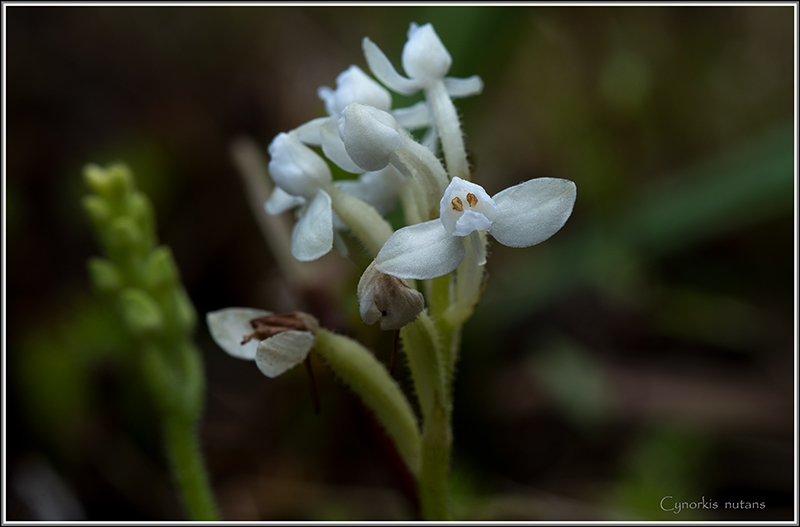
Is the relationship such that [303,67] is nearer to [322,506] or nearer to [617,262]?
[617,262]

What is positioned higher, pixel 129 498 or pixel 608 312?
pixel 608 312

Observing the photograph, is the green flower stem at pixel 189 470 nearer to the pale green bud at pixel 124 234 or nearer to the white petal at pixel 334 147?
the pale green bud at pixel 124 234

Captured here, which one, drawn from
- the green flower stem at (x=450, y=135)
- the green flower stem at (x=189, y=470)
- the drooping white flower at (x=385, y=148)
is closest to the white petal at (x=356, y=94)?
the green flower stem at (x=450, y=135)

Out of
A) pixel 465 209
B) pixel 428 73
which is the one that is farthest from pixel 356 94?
pixel 465 209

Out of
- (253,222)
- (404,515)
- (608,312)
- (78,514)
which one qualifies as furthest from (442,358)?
(253,222)

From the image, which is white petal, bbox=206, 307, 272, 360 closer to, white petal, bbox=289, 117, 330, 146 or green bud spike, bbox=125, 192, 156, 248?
white petal, bbox=289, 117, 330, 146

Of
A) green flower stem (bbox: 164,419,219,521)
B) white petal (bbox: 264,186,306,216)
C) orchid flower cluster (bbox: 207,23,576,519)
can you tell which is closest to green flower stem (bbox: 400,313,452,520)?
orchid flower cluster (bbox: 207,23,576,519)
